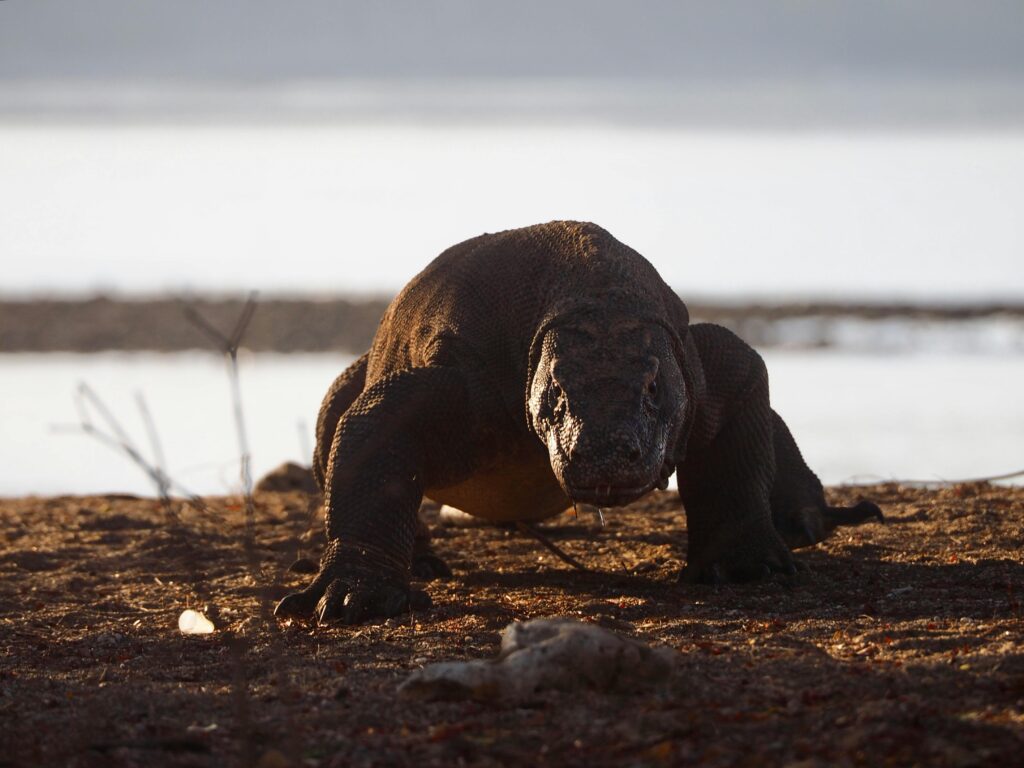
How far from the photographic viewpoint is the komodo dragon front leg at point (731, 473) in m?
7.59

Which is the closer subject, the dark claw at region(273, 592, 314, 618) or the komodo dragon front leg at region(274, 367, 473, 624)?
the dark claw at region(273, 592, 314, 618)

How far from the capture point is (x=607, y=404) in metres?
6.11

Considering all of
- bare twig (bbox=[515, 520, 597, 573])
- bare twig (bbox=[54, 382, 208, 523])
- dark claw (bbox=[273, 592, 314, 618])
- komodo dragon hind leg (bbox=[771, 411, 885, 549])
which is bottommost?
dark claw (bbox=[273, 592, 314, 618])

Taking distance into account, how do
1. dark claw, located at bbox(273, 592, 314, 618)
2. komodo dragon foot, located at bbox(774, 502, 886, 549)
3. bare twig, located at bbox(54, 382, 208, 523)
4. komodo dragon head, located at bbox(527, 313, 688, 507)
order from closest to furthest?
bare twig, located at bbox(54, 382, 208, 523)
komodo dragon head, located at bbox(527, 313, 688, 507)
dark claw, located at bbox(273, 592, 314, 618)
komodo dragon foot, located at bbox(774, 502, 886, 549)

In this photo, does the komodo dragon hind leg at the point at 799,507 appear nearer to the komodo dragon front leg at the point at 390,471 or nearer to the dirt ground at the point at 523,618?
the dirt ground at the point at 523,618

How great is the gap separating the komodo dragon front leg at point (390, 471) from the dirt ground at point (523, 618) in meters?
0.36

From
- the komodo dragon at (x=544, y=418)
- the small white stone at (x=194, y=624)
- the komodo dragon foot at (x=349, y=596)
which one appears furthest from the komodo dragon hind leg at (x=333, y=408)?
the small white stone at (x=194, y=624)

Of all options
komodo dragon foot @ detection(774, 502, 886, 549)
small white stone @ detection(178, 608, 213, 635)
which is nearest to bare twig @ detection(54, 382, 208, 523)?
small white stone @ detection(178, 608, 213, 635)

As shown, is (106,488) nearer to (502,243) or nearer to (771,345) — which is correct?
(502,243)

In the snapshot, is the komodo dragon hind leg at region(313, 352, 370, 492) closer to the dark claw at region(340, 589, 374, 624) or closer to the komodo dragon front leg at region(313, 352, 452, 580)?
the komodo dragon front leg at region(313, 352, 452, 580)

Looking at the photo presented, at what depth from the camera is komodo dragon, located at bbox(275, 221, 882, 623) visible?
625 cm

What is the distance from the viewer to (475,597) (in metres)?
7.38

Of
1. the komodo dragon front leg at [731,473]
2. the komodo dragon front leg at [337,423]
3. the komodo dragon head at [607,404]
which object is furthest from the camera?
the komodo dragon front leg at [337,423]

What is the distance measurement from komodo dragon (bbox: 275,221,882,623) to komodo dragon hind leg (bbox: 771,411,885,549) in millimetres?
13
